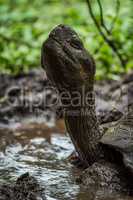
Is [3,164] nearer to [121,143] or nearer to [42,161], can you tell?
[42,161]

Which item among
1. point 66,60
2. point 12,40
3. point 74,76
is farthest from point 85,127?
point 12,40

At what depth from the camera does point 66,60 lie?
172 inches

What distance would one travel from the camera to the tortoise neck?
4.63 m

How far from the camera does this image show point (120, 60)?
8852 millimetres

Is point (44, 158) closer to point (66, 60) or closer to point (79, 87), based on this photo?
point (79, 87)

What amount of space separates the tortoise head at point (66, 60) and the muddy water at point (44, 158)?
87 cm

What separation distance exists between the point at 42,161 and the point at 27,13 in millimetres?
8256

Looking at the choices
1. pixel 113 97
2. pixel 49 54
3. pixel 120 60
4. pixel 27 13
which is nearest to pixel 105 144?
pixel 49 54

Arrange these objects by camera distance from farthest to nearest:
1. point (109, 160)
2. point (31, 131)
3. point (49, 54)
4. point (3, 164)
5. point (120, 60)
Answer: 1. point (120, 60)
2. point (31, 131)
3. point (3, 164)
4. point (109, 160)
5. point (49, 54)

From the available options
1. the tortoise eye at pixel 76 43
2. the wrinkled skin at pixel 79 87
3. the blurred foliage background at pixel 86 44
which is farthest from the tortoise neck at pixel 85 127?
the blurred foliage background at pixel 86 44

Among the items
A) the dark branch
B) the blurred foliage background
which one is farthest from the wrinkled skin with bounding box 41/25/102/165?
the dark branch

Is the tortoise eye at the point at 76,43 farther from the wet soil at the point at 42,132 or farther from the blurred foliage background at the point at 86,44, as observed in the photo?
the blurred foliage background at the point at 86,44

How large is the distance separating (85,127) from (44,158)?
0.92 m

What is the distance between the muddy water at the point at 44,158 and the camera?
4.35 m
